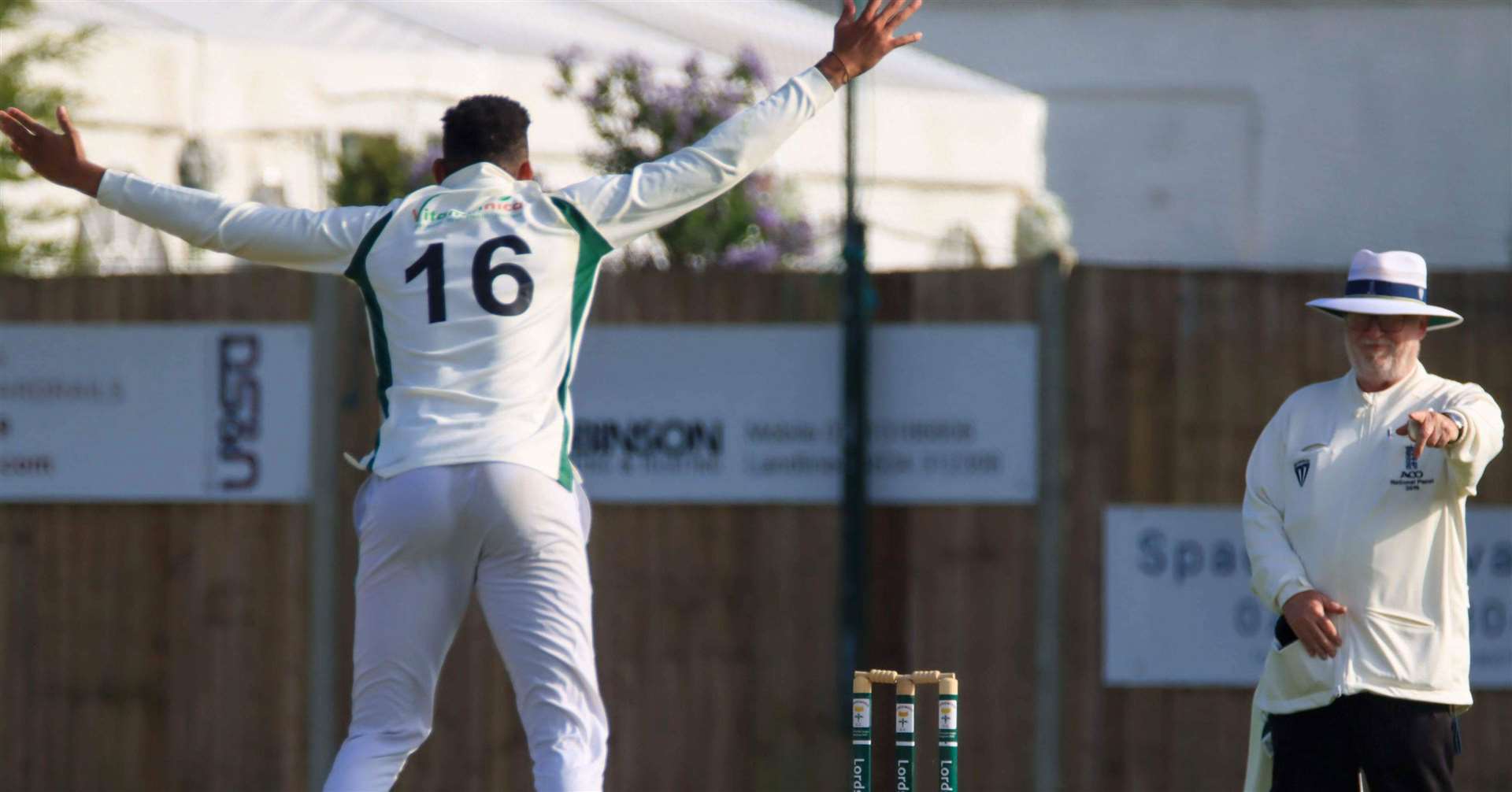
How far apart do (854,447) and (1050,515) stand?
0.85 metres

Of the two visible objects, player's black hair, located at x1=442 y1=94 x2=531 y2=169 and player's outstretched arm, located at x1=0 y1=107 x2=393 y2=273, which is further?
player's black hair, located at x1=442 y1=94 x2=531 y2=169

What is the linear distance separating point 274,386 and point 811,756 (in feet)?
8.98

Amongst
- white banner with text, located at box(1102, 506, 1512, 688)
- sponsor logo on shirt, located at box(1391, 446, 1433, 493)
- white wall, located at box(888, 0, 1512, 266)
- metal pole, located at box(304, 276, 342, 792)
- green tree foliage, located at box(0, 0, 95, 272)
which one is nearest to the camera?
sponsor logo on shirt, located at box(1391, 446, 1433, 493)

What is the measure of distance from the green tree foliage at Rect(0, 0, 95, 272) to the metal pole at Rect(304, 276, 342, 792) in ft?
11.9

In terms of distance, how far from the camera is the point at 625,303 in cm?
A: 833

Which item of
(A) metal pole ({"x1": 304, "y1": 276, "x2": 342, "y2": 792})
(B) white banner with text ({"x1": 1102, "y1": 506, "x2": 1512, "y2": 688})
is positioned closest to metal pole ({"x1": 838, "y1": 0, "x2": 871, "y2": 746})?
(B) white banner with text ({"x1": 1102, "y1": 506, "x2": 1512, "y2": 688})

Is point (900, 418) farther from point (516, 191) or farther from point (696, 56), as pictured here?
point (696, 56)

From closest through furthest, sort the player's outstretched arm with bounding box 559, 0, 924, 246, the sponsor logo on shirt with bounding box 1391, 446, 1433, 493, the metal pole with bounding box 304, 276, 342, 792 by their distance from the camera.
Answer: the player's outstretched arm with bounding box 559, 0, 924, 246, the sponsor logo on shirt with bounding box 1391, 446, 1433, 493, the metal pole with bounding box 304, 276, 342, 792

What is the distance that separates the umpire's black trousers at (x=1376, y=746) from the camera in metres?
5.04

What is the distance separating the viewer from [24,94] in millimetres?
11508

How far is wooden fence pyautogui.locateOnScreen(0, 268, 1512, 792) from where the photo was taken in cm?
816

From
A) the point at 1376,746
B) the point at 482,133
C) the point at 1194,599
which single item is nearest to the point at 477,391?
the point at 482,133

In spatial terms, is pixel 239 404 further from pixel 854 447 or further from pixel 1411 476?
pixel 1411 476

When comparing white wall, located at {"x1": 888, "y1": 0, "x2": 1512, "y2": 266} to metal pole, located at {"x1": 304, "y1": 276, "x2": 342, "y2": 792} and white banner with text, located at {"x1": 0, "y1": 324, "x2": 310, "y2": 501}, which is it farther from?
white banner with text, located at {"x1": 0, "y1": 324, "x2": 310, "y2": 501}
